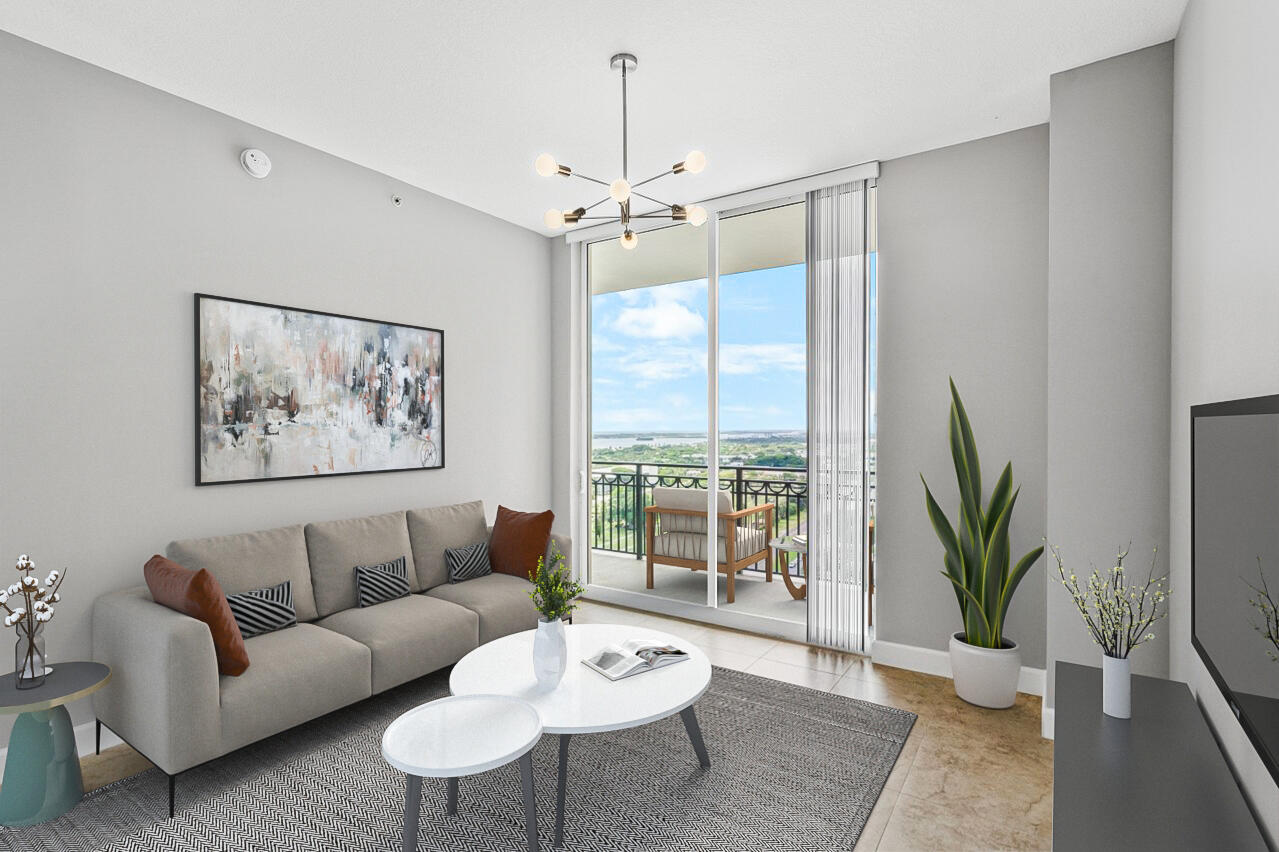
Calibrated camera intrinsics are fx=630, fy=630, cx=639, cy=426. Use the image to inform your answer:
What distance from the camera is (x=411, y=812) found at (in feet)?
5.86

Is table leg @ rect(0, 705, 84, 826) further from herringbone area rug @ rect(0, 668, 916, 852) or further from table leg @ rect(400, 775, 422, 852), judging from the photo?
table leg @ rect(400, 775, 422, 852)

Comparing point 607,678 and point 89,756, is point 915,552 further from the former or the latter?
point 89,756

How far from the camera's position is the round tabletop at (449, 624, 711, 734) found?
6.71 feet

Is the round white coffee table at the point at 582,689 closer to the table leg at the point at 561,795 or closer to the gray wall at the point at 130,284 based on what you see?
the table leg at the point at 561,795

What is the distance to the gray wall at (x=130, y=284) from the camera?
2.48m

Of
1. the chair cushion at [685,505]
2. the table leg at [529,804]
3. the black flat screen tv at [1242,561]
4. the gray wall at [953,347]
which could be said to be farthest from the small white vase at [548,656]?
the chair cushion at [685,505]

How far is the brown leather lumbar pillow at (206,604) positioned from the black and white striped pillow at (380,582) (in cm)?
86

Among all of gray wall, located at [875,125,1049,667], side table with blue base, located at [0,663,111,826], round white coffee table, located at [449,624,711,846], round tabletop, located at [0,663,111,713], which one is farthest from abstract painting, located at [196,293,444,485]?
gray wall, located at [875,125,1049,667]

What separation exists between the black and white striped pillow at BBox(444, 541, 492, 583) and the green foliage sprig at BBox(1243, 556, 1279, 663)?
3.47 m

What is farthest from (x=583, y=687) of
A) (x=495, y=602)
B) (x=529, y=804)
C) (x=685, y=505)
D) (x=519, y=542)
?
(x=685, y=505)

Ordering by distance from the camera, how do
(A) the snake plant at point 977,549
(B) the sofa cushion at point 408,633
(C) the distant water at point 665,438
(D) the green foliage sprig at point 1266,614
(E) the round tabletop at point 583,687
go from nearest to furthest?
(D) the green foliage sprig at point 1266,614
(E) the round tabletop at point 583,687
(B) the sofa cushion at point 408,633
(A) the snake plant at point 977,549
(C) the distant water at point 665,438

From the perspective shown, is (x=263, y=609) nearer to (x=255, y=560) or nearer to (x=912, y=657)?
(x=255, y=560)

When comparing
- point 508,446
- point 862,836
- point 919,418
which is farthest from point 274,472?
point 919,418

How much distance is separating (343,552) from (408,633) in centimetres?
64
